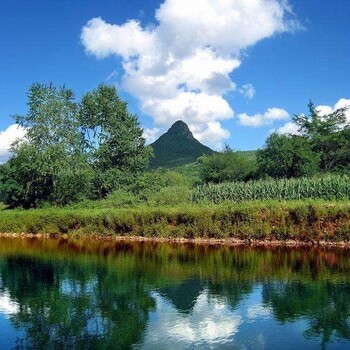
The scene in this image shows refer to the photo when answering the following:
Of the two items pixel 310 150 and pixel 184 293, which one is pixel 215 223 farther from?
pixel 310 150

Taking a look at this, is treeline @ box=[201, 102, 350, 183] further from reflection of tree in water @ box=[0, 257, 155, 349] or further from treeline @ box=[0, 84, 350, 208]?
reflection of tree in water @ box=[0, 257, 155, 349]

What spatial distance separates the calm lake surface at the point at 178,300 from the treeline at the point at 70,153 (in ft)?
73.1

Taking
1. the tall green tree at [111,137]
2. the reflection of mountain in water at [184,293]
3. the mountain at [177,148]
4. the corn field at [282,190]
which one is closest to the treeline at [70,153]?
the tall green tree at [111,137]

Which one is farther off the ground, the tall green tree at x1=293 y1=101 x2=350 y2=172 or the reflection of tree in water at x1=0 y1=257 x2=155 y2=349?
the tall green tree at x1=293 y1=101 x2=350 y2=172

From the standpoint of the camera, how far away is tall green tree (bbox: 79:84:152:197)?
208 feet

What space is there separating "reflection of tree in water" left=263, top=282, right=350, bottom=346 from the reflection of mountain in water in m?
3.28

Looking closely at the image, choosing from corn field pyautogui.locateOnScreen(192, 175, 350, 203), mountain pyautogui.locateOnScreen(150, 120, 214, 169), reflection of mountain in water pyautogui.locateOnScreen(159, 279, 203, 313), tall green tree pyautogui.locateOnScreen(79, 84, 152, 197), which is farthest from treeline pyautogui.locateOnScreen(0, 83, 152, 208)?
mountain pyautogui.locateOnScreen(150, 120, 214, 169)

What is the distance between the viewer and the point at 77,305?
19.7 meters

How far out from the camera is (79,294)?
21781 mm

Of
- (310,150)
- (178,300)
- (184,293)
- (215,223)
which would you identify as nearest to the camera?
(178,300)

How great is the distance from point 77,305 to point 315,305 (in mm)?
10096

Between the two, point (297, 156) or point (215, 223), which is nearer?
point (215, 223)

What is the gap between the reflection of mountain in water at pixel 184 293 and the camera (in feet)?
64.4

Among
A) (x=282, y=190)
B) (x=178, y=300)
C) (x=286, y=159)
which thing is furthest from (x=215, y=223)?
(x=286, y=159)
